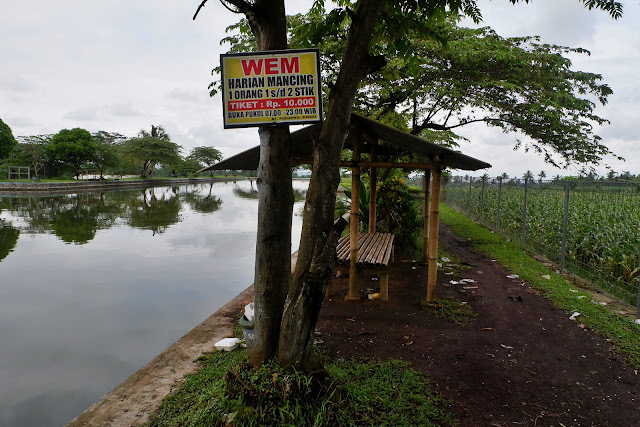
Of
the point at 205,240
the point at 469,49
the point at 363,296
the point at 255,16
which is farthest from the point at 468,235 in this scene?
the point at 255,16

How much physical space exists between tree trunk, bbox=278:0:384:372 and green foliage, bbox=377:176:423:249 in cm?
711

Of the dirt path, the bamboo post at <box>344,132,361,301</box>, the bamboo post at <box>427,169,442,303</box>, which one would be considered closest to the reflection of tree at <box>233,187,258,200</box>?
A: the bamboo post at <box>344,132,361,301</box>

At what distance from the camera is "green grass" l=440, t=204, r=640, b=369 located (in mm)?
4578

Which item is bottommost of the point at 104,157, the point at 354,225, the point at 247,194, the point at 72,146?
the point at 247,194

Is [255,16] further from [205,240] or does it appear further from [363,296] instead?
[205,240]

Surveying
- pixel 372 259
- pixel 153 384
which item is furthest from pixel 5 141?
pixel 153 384

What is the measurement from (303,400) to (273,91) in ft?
7.32

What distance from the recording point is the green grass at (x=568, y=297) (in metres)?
4.58

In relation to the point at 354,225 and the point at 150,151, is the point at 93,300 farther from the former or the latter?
the point at 150,151

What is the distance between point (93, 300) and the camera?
689 cm

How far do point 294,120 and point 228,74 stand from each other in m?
0.58

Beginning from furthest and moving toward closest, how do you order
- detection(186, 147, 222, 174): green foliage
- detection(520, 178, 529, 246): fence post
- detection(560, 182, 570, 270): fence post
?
detection(186, 147, 222, 174): green foliage, detection(520, 178, 529, 246): fence post, detection(560, 182, 570, 270): fence post

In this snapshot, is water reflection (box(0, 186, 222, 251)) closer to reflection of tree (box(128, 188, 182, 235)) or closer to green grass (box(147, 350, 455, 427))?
reflection of tree (box(128, 188, 182, 235))

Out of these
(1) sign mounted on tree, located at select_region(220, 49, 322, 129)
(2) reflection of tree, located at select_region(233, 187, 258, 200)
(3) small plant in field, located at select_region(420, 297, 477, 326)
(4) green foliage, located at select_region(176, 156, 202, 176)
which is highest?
(4) green foliage, located at select_region(176, 156, 202, 176)
